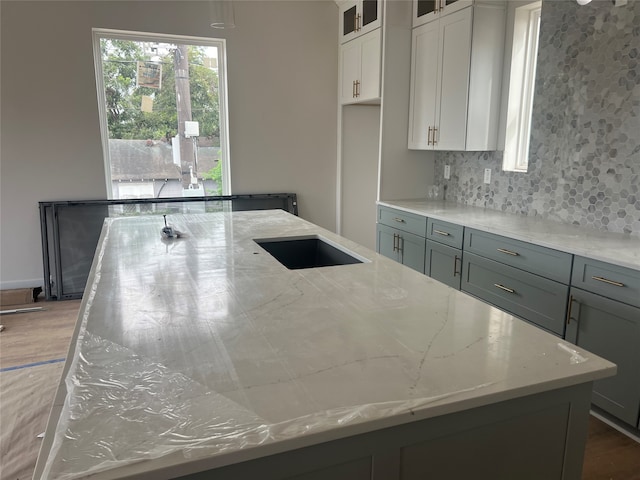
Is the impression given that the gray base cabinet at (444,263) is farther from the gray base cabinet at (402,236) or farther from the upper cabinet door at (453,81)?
the upper cabinet door at (453,81)

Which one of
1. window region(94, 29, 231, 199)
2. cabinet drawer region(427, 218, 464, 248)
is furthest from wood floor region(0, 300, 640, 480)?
window region(94, 29, 231, 199)

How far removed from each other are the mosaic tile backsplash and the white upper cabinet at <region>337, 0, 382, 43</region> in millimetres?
1516

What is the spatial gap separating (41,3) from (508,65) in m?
3.83

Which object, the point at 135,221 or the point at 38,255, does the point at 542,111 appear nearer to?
the point at 135,221

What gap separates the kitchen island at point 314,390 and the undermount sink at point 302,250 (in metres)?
0.92

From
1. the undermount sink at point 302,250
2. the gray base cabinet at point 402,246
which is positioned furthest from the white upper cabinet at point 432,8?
the undermount sink at point 302,250

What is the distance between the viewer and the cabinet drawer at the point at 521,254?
242cm

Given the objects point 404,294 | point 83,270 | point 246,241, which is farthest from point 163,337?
point 83,270

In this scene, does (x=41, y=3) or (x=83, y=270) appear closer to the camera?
(x=41, y=3)

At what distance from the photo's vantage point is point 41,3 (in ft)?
12.9

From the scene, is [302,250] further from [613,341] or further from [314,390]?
[314,390]

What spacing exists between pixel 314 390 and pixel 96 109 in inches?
162

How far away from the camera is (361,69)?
4434mm

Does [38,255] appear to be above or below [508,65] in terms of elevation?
below
